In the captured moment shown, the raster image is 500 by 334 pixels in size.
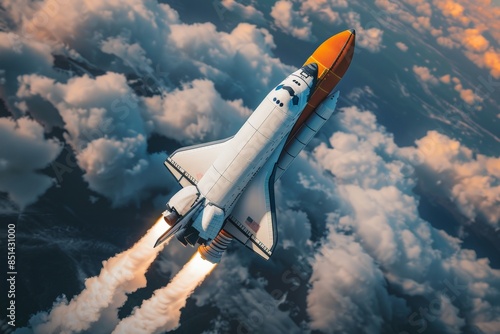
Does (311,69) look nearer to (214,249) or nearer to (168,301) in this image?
(214,249)

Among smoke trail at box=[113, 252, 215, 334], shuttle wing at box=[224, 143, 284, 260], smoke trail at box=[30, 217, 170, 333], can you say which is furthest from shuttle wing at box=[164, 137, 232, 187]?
smoke trail at box=[113, 252, 215, 334]

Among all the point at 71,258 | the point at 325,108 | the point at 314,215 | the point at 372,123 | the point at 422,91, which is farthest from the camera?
the point at 422,91

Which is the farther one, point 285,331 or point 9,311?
point 285,331

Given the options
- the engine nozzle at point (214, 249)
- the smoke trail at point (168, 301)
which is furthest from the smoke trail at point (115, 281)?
the engine nozzle at point (214, 249)

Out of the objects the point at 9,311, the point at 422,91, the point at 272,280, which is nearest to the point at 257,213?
the point at 9,311

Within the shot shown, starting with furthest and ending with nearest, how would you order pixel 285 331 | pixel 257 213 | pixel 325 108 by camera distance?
pixel 285 331 → pixel 325 108 → pixel 257 213

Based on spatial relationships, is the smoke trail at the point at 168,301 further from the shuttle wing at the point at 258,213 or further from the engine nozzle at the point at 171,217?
the engine nozzle at the point at 171,217

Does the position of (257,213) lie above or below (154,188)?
above

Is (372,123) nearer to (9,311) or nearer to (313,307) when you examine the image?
(313,307)

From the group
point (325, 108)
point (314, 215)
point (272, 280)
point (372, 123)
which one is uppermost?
point (325, 108)
